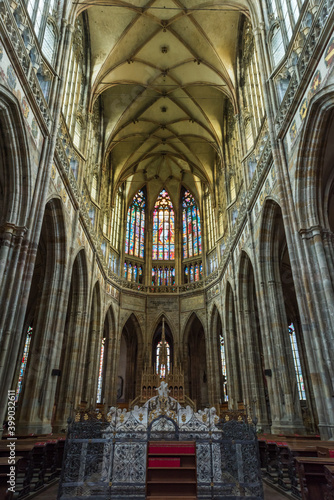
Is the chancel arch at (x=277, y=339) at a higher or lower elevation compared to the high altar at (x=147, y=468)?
higher

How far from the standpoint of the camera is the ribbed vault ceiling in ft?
65.9

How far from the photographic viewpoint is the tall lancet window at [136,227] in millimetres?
31828

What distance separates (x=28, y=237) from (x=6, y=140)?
9.74ft

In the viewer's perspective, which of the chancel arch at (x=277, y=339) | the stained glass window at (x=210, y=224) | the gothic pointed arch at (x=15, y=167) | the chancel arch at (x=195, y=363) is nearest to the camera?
the gothic pointed arch at (x=15, y=167)

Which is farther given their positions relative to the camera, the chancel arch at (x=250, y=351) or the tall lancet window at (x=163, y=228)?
the tall lancet window at (x=163, y=228)

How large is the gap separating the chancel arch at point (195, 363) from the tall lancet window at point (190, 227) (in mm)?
6065

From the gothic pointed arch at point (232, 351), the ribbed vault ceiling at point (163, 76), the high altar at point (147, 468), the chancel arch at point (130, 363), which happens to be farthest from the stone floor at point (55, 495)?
the chancel arch at point (130, 363)

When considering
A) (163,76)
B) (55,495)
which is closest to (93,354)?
(55,495)

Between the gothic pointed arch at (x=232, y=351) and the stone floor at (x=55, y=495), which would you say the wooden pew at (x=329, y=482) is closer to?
the stone floor at (x=55, y=495)

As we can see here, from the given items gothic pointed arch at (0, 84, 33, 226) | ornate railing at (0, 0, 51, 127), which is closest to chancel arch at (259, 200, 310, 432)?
gothic pointed arch at (0, 84, 33, 226)

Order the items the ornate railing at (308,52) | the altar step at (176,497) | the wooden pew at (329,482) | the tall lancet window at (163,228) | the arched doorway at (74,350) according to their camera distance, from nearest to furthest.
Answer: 1. the wooden pew at (329,482)
2. the altar step at (176,497)
3. the ornate railing at (308,52)
4. the arched doorway at (74,350)
5. the tall lancet window at (163,228)

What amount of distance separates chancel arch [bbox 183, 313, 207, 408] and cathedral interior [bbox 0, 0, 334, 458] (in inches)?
6.3

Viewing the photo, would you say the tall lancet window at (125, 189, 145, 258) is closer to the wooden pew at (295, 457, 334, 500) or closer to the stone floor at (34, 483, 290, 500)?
the stone floor at (34, 483, 290, 500)

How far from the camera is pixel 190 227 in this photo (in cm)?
3303
